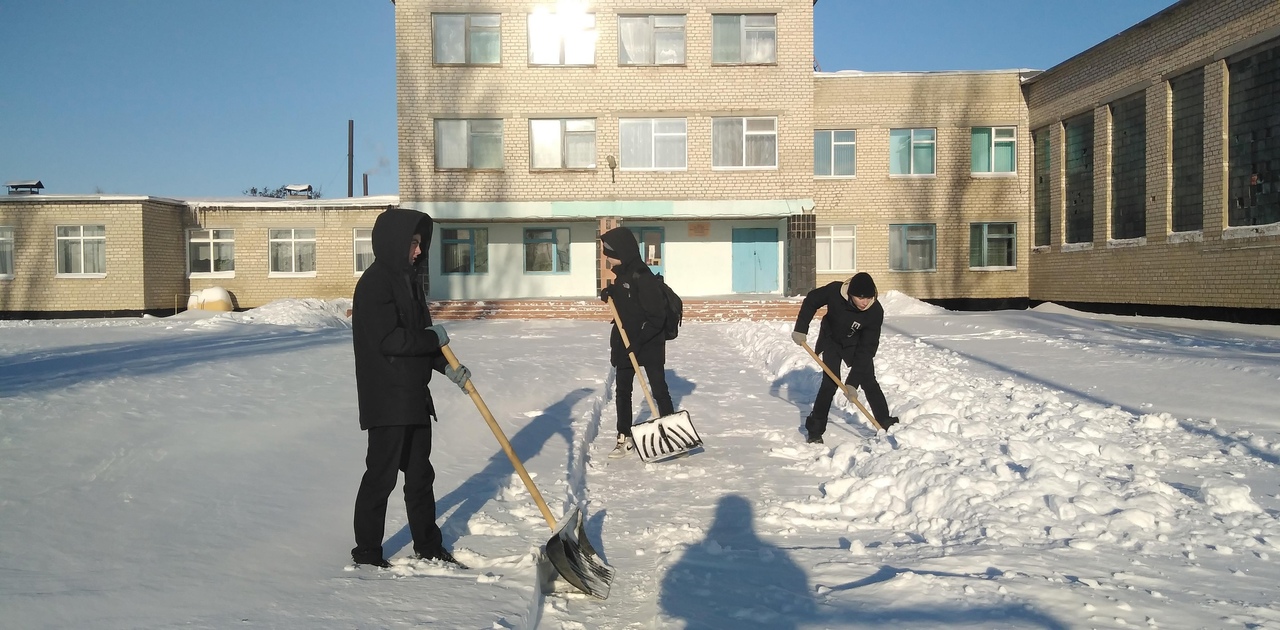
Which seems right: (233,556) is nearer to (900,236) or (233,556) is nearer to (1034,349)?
(1034,349)

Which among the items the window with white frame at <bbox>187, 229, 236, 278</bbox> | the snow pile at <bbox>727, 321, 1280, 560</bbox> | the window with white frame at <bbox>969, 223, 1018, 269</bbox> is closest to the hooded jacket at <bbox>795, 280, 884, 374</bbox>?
the snow pile at <bbox>727, 321, 1280, 560</bbox>

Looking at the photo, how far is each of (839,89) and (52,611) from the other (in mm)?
25921

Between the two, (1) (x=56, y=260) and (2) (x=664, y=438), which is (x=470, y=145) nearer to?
(1) (x=56, y=260)

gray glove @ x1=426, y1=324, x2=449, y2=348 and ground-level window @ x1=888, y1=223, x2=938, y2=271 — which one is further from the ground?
ground-level window @ x1=888, y1=223, x2=938, y2=271

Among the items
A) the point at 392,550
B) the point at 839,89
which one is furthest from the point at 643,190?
the point at 392,550

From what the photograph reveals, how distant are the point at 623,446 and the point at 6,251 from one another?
27923mm

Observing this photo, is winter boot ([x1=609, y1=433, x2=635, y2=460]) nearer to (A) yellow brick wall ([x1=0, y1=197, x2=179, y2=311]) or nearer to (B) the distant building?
(B) the distant building

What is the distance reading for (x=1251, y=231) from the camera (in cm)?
1659

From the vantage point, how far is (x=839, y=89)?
2633cm

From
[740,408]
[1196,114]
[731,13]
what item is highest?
[731,13]

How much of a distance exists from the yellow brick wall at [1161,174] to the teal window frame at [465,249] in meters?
16.7

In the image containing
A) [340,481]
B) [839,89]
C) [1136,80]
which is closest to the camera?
[340,481]

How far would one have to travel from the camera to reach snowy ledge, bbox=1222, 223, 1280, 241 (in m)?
16.0

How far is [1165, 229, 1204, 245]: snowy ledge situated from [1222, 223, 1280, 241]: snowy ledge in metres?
0.73
